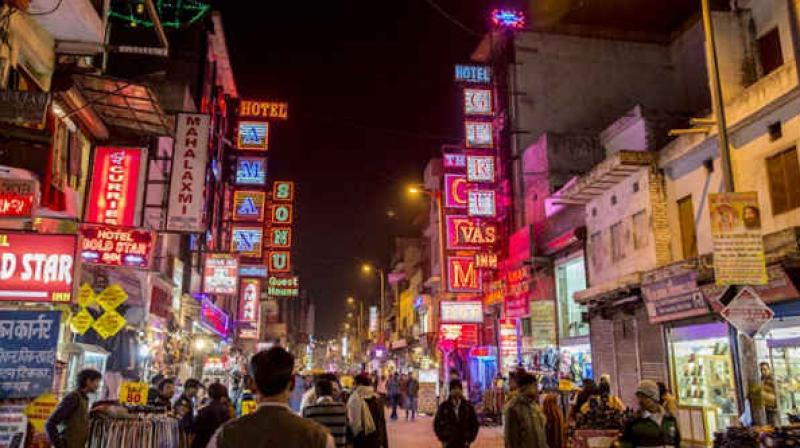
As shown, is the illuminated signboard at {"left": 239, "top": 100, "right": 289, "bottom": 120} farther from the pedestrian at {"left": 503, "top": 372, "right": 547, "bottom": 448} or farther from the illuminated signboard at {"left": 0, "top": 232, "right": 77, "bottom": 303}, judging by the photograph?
the pedestrian at {"left": 503, "top": 372, "right": 547, "bottom": 448}

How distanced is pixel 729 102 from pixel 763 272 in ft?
23.7

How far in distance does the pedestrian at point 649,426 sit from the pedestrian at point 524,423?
2.98ft

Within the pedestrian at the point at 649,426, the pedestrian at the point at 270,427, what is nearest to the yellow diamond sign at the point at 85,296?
the pedestrian at the point at 649,426

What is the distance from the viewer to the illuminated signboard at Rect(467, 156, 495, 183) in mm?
29266

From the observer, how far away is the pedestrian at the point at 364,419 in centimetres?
877

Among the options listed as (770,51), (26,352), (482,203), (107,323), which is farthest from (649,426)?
(482,203)

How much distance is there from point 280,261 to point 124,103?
25888mm

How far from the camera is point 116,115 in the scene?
15164 millimetres

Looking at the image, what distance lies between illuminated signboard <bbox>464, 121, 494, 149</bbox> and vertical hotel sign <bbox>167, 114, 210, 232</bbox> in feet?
46.0

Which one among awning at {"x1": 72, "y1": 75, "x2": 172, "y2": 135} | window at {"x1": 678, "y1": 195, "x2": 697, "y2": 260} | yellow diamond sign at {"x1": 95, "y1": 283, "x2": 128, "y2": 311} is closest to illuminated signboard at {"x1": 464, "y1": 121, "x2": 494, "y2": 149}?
window at {"x1": 678, "y1": 195, "x2": 697, "y2": 260}

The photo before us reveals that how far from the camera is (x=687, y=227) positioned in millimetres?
17594

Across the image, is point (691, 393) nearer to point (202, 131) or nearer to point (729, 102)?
point (729, 102)

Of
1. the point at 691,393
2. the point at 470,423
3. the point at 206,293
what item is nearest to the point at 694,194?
the point at 691,393

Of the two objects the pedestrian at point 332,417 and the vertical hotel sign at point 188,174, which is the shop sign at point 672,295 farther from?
the vertical hotel sign at point 188,174
